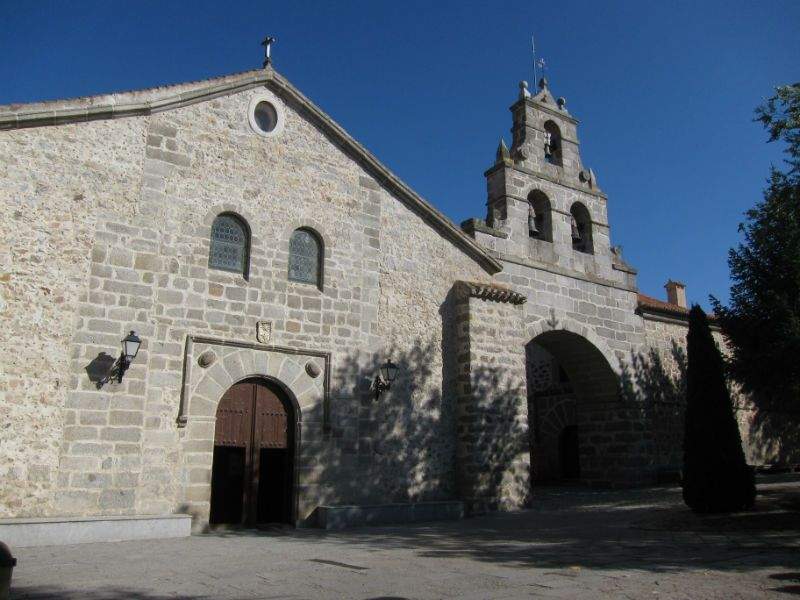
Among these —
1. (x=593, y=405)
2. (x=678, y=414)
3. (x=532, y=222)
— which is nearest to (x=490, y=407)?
(x=532, y=222)

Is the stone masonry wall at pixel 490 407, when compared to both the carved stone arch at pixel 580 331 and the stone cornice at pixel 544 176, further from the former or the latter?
the stone cornice at pixel 544 176

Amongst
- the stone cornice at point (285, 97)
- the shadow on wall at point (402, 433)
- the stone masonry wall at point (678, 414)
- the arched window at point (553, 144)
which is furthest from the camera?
the stone masonry wall at point (678, 414)

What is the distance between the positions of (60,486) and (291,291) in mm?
4650

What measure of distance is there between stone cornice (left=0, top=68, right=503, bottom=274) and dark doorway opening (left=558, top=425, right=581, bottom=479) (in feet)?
29.3

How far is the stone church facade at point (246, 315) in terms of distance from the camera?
31.5ft

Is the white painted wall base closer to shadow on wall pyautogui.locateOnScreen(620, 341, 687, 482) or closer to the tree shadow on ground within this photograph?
the tree shadow on ground

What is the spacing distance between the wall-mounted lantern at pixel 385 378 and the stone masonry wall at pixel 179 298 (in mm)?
180

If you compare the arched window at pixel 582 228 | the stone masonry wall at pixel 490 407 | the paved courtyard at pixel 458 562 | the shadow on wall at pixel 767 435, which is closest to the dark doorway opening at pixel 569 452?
the shadow on wall at pixel 767 435

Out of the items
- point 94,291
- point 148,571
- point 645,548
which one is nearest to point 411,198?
point 94,291

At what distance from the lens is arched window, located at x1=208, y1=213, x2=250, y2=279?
11328 mm

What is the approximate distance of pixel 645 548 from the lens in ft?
26.2

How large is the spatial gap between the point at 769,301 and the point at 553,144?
663 centimetres

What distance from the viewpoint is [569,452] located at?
70.2 feet

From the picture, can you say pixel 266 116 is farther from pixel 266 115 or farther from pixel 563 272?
pixel 563 272
